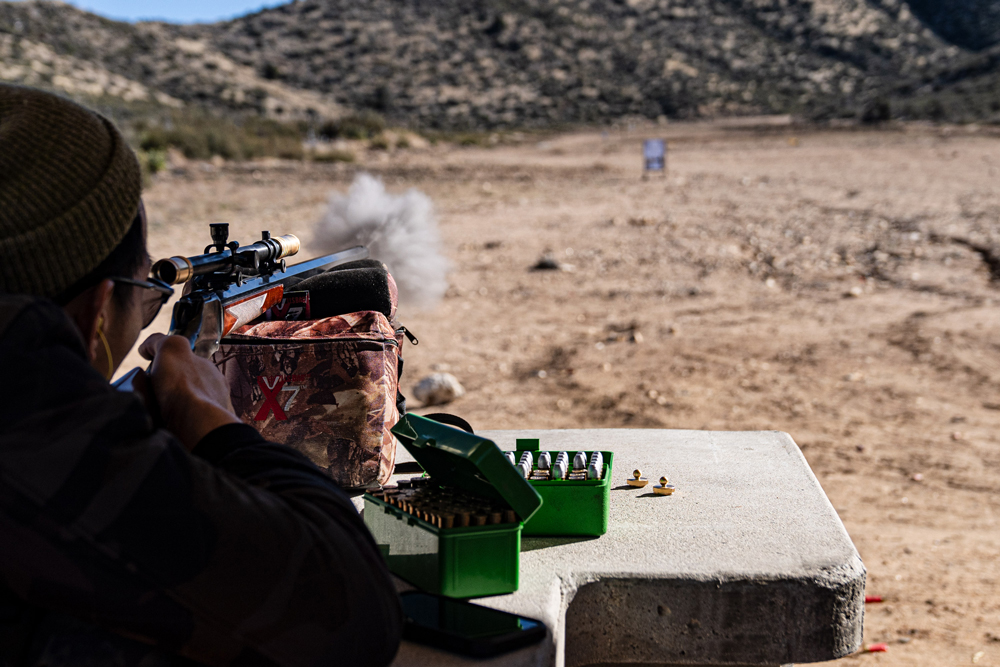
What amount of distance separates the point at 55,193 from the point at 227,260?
2.15 feet

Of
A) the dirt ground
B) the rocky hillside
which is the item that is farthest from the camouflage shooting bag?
the rocky hillside

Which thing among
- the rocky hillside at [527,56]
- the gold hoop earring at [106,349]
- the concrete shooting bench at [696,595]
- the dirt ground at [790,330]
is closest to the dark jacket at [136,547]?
the gold hoop earring at [106,349]

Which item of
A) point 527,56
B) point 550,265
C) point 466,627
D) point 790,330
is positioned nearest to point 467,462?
point 466,627

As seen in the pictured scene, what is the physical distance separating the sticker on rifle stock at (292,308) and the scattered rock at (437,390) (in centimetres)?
367

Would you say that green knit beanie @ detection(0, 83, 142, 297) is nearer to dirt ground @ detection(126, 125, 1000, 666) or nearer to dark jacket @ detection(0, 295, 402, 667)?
dark jacket @ detection(0, 295, 402, 667)

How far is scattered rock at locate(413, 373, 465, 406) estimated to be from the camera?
599cm

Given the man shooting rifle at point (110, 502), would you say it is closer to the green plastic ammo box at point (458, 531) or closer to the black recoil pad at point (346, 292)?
the green plastic ammo box at point (458, 531)

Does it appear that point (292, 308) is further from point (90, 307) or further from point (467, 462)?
point (90, 307)

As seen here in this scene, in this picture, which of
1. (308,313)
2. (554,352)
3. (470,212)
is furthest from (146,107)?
(308,313)

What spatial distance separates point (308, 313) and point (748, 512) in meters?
1.33

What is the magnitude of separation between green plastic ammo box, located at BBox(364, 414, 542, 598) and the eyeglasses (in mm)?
559

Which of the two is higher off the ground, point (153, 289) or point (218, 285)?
point (153, 289)

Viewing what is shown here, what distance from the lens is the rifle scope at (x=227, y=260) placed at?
4.23ft

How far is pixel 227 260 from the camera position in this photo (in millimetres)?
1625
